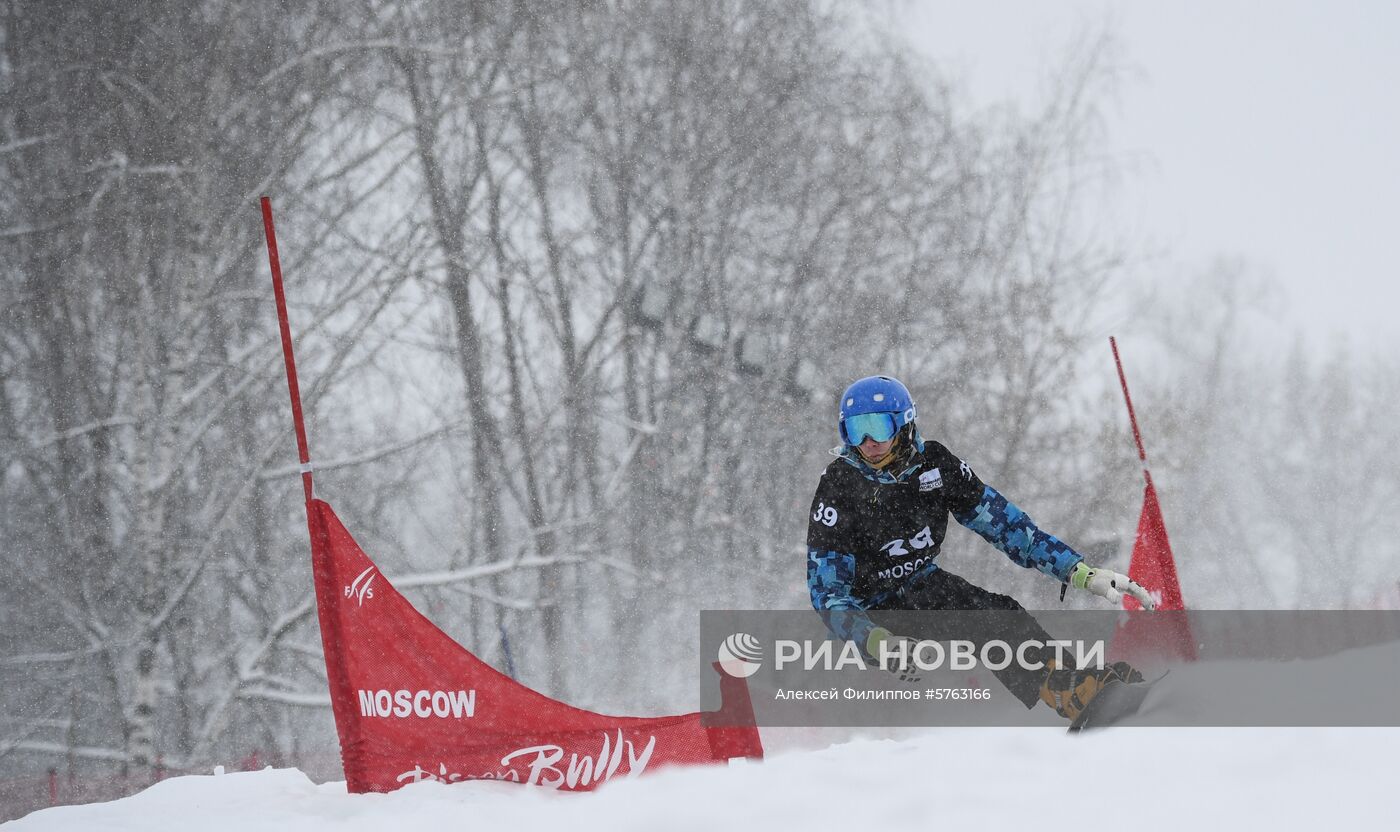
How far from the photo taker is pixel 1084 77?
62.3 feet

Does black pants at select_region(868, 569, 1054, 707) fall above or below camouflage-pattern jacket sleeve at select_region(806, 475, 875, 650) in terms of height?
below

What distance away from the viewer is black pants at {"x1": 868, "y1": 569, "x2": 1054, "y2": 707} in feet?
14.7

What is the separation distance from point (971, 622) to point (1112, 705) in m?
0.91

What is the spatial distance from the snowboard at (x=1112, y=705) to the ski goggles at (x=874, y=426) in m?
1.31

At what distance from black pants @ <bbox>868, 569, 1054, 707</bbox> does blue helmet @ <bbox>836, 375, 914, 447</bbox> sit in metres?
0.65

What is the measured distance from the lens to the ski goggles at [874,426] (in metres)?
4.65

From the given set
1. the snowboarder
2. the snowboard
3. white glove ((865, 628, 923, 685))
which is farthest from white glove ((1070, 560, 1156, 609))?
white glove ((865, 628, 923, 685))

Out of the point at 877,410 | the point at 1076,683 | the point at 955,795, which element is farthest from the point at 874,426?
the point at 955,795

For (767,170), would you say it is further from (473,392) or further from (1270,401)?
(1270,401)

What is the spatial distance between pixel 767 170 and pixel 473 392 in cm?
534

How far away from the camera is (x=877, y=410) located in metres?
4.64

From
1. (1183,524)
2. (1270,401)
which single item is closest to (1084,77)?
(1183,524)

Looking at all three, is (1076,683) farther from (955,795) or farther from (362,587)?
(362,587)

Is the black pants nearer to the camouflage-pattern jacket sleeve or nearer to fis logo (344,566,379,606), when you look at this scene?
the camouflage-pattern jacket sleeve
